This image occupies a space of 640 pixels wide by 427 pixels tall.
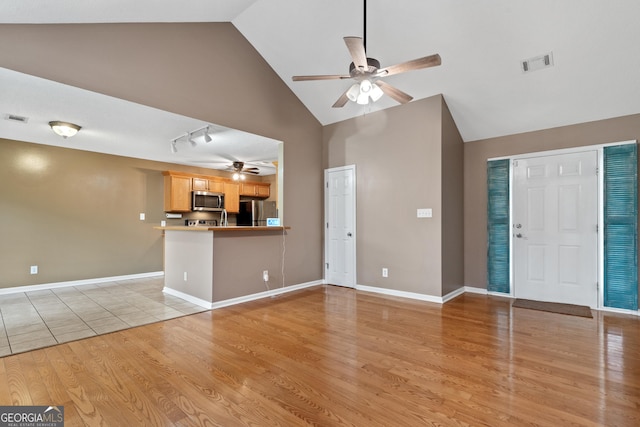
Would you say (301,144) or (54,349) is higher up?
(301,144)

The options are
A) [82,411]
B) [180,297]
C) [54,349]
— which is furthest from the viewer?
[180,297]

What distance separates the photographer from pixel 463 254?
5.02 meters

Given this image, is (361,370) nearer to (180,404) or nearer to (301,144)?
(180,404)

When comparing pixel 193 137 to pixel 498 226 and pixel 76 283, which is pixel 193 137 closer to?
pixel 76 283

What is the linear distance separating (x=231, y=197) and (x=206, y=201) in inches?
28.7

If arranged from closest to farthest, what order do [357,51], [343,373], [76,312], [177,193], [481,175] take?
[343,373] < [357,51] < [76,312] < [481,175] < [177,193]

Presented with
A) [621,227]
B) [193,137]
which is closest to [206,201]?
[193,137]

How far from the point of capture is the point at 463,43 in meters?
3.52

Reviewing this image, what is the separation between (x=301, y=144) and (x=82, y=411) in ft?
14.0

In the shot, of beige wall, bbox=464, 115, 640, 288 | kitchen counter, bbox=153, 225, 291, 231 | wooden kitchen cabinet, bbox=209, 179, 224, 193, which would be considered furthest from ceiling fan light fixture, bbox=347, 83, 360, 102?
wooden kitchen cabinet, bbox=209, 179, 224, 193

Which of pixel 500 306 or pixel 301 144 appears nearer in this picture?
pixel 500 306

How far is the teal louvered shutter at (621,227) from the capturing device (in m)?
3.79

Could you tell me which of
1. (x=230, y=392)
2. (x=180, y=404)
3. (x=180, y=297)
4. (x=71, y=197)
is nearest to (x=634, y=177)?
(x=230, y=392)

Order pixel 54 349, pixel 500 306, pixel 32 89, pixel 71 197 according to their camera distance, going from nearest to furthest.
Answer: pixel 54 349, pixel 32 89, pixel 500 306, pixel 71 197
